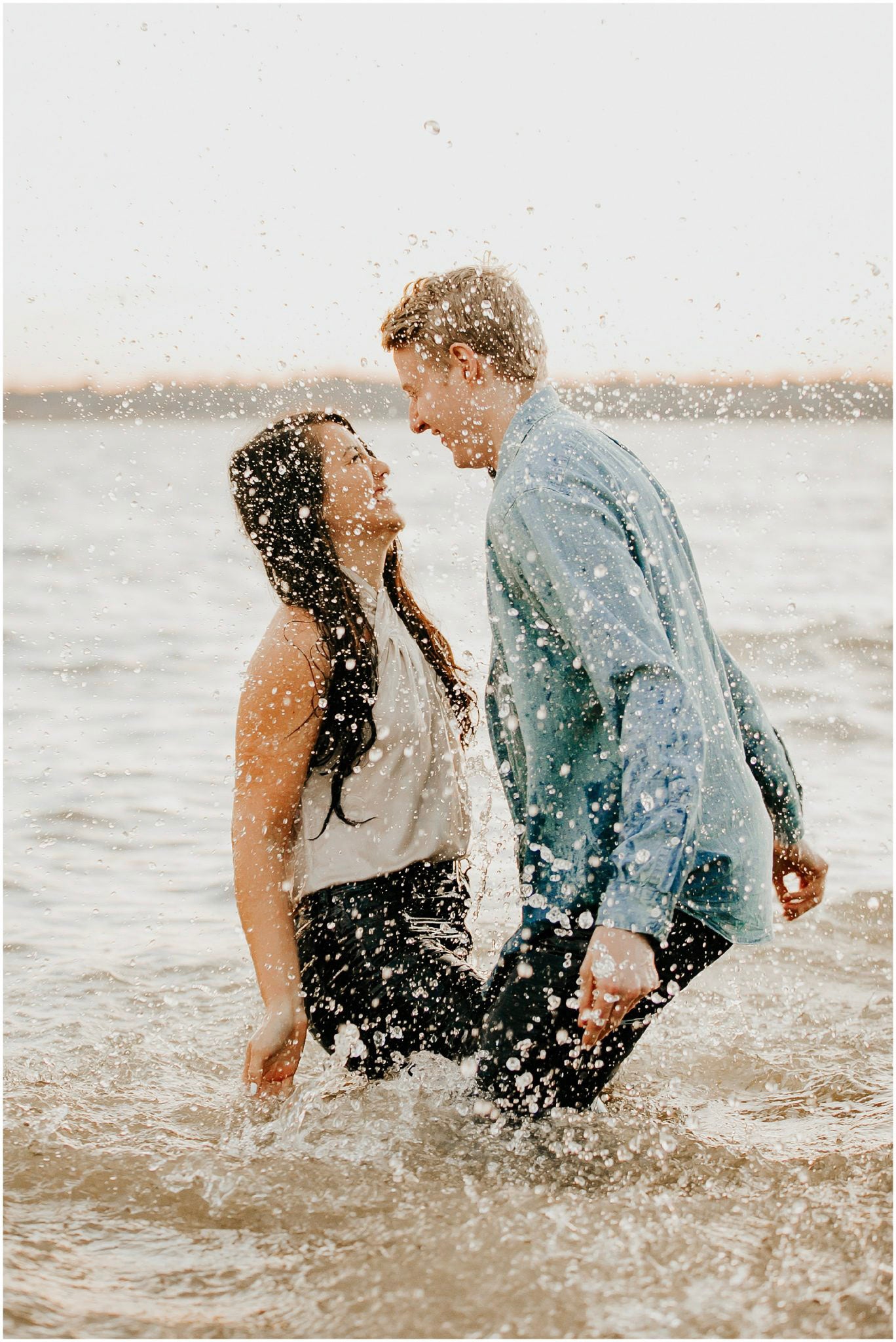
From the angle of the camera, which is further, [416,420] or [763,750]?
[763,750]

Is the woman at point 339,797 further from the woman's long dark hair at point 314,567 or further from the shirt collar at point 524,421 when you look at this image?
the shirt collar at point 524,421

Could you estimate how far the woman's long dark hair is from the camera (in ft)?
9.80

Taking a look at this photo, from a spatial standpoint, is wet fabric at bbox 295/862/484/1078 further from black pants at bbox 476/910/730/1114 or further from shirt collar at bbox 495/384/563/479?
shirt collar at bbox 495/384/563/479

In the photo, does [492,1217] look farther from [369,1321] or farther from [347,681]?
[347,681]

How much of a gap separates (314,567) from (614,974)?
130 cm

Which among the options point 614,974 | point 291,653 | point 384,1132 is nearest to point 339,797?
point 291,653

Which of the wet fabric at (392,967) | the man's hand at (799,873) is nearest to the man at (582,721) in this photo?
the wet fabric at (392,967)

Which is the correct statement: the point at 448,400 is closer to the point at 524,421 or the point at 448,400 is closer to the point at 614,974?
the point at 524,421

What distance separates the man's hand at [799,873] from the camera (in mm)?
3156

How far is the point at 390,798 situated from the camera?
305 centimetres

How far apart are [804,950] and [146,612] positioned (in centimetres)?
1140

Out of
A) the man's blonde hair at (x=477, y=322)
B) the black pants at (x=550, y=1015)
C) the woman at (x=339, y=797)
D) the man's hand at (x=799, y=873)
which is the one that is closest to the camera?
the black pants at (x=550, y=1015)

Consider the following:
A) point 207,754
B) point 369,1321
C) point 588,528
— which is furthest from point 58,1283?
point 207,754

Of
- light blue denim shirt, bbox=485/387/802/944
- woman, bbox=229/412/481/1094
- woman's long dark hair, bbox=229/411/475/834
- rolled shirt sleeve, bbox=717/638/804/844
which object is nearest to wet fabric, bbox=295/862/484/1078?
woman, bbox=229/412/481/1094
